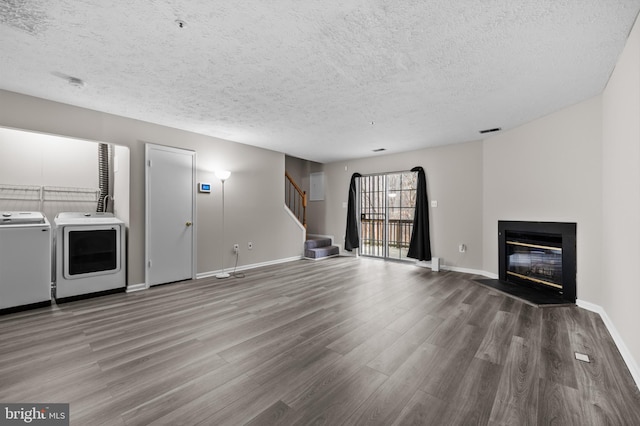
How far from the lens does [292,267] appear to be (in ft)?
18.5

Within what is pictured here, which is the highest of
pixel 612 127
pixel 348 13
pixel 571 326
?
pixel 348 13

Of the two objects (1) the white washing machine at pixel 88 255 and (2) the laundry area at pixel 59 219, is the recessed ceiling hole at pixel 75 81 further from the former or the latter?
(1) the white washing machine at pixel 88 255

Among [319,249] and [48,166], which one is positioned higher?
[48,166]

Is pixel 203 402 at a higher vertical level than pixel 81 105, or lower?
lower

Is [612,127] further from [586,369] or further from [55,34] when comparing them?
[55,34]

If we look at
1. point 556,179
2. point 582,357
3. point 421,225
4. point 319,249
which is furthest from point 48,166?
point 556,179

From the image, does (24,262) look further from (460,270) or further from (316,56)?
(460,270)

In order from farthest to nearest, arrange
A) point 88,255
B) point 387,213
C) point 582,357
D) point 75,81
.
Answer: point 387,213, point 88,255, point 75,81, point 582,357

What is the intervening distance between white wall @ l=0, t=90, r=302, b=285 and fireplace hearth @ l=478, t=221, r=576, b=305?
4.29m

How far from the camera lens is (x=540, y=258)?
3.98 metres

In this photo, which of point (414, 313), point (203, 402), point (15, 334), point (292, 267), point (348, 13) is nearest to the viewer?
point (203, 402)

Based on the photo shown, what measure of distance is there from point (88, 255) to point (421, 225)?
19.0ft

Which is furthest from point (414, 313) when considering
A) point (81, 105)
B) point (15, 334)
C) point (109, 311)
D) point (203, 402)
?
point (81, 105)

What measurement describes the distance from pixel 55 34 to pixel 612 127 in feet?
17.1
